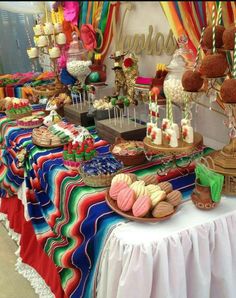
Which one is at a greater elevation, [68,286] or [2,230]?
[68,286]

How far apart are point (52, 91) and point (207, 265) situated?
154cm

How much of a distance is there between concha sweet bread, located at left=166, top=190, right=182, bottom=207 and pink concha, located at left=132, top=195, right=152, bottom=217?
71 mm

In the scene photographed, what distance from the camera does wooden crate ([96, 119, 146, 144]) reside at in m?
1.48

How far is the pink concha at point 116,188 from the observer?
3.42ft

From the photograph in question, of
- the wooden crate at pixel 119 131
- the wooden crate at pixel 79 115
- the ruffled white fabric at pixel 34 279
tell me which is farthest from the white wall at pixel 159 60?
the ruffled white fabric at pixel 34 279

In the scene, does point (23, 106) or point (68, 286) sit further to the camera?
point (23, 106)

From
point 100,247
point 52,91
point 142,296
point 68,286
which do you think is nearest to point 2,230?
point 52,91

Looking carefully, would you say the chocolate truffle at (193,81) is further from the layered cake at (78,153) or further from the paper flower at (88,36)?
the paper flower at (88,36)

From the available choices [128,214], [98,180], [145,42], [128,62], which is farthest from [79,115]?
[128,214]

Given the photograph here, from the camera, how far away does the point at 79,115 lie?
1.83 metres

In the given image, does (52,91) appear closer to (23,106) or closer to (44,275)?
(23,106)

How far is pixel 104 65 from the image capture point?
2.12 metres

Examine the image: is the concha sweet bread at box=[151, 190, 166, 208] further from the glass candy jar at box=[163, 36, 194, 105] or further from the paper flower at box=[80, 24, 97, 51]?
the paper flower at box=[80, 24, 97, 51]

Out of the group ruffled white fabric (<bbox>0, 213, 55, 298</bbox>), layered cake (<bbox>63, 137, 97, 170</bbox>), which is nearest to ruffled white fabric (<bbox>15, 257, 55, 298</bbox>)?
ruffled white fabric (<bbox>0, 213, 55, 298</bbox>)
